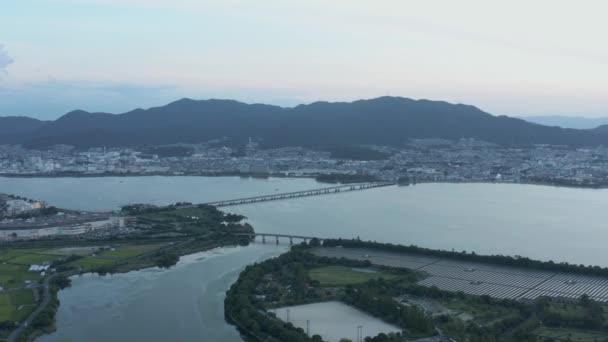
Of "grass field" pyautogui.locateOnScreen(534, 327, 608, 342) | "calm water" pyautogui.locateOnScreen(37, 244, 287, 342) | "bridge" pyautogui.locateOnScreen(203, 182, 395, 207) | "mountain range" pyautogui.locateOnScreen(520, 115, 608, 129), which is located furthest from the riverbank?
"mountain range" pyautogui.locateOnScreen(520, 115, 608, 129)

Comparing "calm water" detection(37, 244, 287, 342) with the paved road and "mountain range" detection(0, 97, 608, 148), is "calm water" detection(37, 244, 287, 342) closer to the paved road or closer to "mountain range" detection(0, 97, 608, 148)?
the paved road

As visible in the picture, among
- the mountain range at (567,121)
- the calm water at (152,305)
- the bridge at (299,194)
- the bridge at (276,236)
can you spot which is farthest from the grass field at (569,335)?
the mountain range at (567,121)

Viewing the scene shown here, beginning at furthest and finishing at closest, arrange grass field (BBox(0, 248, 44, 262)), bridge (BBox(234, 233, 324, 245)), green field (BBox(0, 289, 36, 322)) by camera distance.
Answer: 1. bridge (BBox(234, 233, 324, 245))
2. grass field (BBox(0, 248, 44, 262))
3. green field (BBox(0, 289, 36, 322))

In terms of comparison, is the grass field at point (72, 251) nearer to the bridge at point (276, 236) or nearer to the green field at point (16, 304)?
the green field at point (16, 304)

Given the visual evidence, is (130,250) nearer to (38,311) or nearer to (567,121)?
(38,311)

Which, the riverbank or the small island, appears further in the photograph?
the riverbank

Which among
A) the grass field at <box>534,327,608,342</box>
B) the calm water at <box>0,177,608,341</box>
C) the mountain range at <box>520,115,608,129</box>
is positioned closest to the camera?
the grass field at <box>534,327,608,342</box>

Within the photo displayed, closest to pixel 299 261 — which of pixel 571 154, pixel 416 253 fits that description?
pixel 416 253
